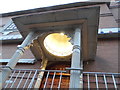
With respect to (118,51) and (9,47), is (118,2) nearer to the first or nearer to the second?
(118,51)

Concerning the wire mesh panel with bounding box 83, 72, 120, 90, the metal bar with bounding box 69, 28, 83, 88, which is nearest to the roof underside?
the metal bar with bounding box 69, 28, 83, 88

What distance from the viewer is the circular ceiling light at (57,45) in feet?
12.9

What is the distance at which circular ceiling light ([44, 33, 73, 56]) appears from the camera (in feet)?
12.9

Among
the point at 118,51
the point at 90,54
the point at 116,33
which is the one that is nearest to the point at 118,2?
the point at 116,33

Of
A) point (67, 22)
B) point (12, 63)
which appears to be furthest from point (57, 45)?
point (12, 63)

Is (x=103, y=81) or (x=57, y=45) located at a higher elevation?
(x=57, y=45)

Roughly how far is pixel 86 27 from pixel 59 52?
1.37 metres

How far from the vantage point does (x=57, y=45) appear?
165 inches

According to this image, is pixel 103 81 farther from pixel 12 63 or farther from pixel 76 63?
pixel 12 63

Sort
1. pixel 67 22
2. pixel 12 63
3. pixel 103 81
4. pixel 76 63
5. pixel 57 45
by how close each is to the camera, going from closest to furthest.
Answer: pixel 76 63 < pixel 12 63 < pixel 67 22 < pixel 103 81 < pixel 57 45

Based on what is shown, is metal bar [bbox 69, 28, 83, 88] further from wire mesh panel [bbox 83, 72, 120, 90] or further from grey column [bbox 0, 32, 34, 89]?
grey column [bbox 0, 32, 34, 89]

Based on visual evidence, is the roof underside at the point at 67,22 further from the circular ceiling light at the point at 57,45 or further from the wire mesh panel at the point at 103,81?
the wire mesh panel at the point at 103,81

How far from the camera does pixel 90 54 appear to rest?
3.81m

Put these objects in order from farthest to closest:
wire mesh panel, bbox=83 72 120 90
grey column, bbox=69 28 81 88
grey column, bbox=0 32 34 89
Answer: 1. wire mesh panel, bbox=83 72 120 90
2. grey column, bbox=0 32 34 89
3. grey column, bbox=69 28 81 88
